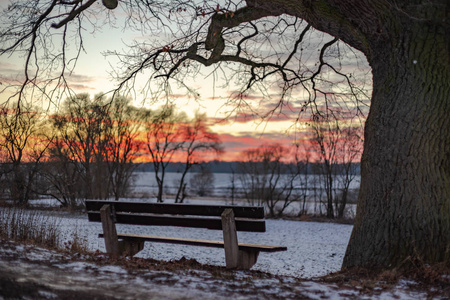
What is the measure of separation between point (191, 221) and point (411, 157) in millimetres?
3207

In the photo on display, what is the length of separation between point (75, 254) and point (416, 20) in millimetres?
5649

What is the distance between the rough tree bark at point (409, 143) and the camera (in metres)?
5.54

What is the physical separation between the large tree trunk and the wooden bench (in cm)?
150

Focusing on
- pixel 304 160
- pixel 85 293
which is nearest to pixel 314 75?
pixel 85 293

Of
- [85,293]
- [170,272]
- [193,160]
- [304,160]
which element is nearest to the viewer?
[85,293]

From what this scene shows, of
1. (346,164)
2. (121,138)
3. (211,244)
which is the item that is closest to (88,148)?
(121,138)

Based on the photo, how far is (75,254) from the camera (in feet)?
20.7

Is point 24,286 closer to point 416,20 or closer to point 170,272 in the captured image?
point 170,272

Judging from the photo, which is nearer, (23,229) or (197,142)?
(23,229)

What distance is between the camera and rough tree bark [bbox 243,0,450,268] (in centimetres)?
554

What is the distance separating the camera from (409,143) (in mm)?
5641

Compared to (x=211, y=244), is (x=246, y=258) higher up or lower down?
lower down

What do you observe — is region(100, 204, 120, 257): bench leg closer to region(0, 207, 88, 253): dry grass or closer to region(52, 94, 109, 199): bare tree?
region(0, 207, 88, 253): dry grass

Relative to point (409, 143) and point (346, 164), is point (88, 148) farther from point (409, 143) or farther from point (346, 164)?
point (409, 143)
